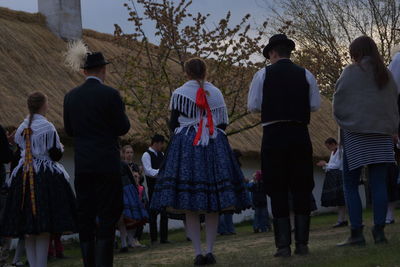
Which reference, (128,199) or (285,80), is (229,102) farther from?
(285,80)

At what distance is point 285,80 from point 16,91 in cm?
1036

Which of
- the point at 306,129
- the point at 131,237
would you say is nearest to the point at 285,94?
the point at 306,129

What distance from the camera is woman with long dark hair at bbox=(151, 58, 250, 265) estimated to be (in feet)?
23.2

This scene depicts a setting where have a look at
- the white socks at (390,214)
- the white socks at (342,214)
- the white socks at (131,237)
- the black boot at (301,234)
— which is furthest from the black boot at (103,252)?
the white socks at (342,214)

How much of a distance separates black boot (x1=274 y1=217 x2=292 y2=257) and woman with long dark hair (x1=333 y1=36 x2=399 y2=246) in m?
0.76

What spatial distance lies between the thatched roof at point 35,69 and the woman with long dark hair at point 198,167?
8.08 m

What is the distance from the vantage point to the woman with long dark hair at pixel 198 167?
7062 millimetres

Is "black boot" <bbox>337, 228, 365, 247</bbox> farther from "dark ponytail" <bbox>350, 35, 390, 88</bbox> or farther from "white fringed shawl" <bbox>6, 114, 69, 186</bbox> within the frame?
"white fringed shawl" <bbox>6, 114, 69, 186</bbox>

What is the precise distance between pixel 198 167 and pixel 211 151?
19 centimetres

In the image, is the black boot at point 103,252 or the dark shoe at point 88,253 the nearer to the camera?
the black boot at point 103,252

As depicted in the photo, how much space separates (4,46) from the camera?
18.1 metres

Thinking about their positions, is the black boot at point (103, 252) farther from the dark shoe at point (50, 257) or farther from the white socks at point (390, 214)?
the white socks at point (390, 214)

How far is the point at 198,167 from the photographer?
7.13 m

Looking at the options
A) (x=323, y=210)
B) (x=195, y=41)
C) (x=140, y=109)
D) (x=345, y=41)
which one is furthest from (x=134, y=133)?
(x=345, y=41)
